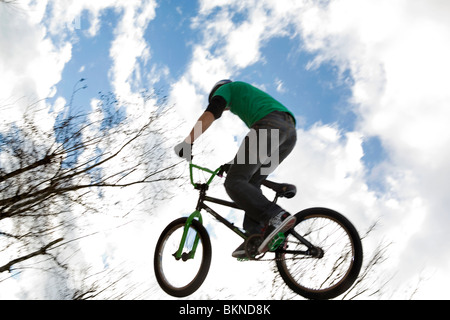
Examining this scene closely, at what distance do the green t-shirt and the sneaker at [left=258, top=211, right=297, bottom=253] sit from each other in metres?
0.83

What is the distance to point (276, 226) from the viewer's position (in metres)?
2.56

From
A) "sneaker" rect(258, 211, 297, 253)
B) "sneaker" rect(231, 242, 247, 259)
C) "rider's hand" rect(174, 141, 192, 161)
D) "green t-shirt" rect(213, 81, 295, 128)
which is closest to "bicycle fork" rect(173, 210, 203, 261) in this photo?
"sneaker" rect(231, 242, 247, 259)

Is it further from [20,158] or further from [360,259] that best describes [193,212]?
[20,158]

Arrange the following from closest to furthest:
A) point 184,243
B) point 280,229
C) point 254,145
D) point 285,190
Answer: point 280,229 → point 254,145 → point 285,190 → point 184,243

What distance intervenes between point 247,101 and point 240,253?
51.3 inches

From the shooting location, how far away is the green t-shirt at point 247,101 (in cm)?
286

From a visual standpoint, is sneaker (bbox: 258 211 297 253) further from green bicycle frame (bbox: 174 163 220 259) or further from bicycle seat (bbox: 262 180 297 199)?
green bicycle frame (bbox: 174 163 220 259)

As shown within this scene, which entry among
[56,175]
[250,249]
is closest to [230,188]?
[250,249]

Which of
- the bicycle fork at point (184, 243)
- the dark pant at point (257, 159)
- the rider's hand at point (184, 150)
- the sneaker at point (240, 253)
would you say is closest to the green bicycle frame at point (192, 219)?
the bicycle fork at point (184, 243)

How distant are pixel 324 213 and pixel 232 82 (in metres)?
1.39

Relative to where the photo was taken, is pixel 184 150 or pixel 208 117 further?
pixel 184 150

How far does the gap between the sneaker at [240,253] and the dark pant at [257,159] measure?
250 millimetres

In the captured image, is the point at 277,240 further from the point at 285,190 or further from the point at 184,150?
the point at 184,150

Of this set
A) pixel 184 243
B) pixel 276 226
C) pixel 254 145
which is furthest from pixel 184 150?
pixel 276 226
